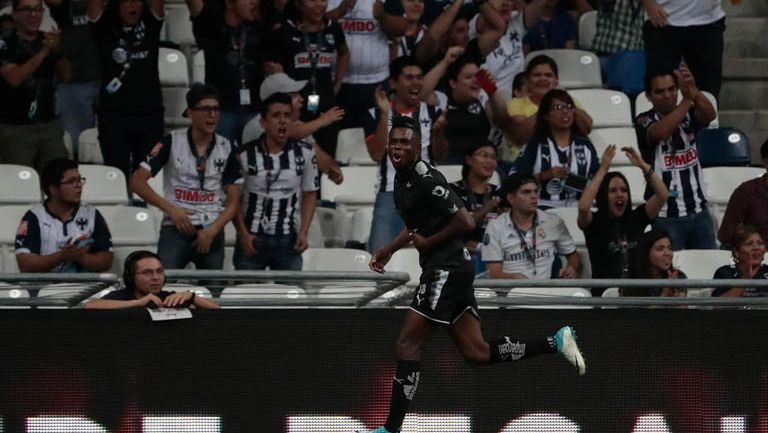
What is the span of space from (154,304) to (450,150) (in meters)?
4.86

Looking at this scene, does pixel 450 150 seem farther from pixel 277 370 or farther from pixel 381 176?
pixel 277 370

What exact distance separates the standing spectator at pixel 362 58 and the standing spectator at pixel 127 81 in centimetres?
157

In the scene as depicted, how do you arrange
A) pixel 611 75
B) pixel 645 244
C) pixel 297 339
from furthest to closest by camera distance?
pixel 611 75
pixel 645 244
pixel 297 339

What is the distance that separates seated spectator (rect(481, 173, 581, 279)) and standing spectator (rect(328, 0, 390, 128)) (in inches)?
95.6

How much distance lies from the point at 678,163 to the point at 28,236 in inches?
188

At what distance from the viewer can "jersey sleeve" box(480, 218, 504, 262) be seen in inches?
481

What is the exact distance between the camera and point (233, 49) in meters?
14.0

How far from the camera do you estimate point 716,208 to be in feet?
45.5

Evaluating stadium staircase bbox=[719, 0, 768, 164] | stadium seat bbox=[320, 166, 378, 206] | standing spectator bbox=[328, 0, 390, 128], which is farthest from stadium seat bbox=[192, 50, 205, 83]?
stadium staircase bbox=[719, 0, 768, 164]

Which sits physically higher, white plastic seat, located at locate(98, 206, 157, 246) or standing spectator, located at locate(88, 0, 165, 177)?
standing spectator, located at locate(88, 0, 165, 177)

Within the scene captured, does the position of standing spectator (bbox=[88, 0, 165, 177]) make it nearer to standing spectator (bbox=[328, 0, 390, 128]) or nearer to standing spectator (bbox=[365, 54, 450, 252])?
standing spectator (bbox=[328, 0, 390, 128])

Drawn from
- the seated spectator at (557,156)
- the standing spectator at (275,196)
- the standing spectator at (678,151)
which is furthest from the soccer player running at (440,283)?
the standing spectator at (678,151)

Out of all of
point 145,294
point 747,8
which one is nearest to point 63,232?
point 145,294

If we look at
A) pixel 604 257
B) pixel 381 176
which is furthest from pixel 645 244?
pixel 381 176
